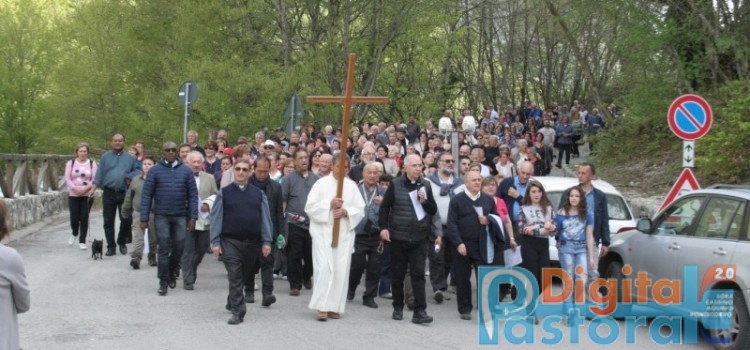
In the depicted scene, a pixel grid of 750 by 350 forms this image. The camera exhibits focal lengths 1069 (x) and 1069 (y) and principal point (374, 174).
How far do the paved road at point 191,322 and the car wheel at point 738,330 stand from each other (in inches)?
26.2

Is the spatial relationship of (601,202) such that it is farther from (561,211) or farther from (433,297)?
(433,297)

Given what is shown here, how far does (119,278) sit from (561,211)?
6019 mm

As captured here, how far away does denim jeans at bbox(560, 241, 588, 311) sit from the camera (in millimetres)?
11695

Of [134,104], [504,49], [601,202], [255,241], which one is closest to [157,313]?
[255,241]

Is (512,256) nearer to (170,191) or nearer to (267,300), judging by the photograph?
(267,300)

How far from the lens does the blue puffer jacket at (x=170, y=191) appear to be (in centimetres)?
1318

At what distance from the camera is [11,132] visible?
5309cm

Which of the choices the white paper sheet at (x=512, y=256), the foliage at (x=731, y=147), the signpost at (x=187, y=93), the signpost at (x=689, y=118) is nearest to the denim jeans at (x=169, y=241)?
the white paper sheet at (x=512, y=256)

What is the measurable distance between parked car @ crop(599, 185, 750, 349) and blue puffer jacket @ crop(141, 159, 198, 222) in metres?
5.18

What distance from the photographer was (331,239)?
38.1 feet

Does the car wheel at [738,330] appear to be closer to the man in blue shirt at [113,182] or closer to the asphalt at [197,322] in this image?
the asphalt at [197,322]

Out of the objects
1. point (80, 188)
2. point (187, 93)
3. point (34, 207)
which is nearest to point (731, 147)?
point (187, 93)

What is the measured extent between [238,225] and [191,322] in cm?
113

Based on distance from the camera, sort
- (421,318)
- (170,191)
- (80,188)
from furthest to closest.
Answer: (80,188) → (170,191) → (421,318)
